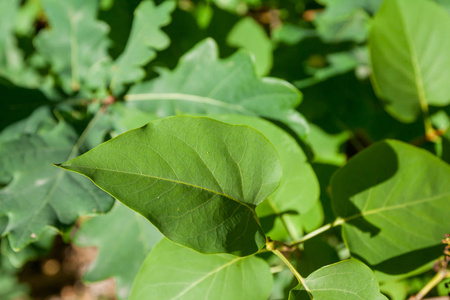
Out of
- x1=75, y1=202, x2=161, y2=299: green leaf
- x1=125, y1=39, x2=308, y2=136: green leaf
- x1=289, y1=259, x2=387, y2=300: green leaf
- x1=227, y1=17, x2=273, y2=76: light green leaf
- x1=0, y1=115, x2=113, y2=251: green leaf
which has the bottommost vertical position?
x1=75, y1=202, x2=161, y2=299: green leaf

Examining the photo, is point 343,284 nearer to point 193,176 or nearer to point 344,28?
point 193,176

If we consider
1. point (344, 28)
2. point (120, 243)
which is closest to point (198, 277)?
point (120, 243)

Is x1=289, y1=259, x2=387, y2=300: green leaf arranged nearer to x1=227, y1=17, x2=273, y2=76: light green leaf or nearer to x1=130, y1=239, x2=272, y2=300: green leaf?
x1=130, y1=239, x2=272, y2=300: green leaf

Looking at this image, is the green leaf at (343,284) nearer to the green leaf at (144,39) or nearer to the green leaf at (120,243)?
the green leaf at (120,243)

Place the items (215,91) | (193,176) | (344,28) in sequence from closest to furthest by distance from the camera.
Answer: (193,176) < (215,91) < (344,28)

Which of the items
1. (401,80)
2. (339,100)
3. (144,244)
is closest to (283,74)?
(339,100)

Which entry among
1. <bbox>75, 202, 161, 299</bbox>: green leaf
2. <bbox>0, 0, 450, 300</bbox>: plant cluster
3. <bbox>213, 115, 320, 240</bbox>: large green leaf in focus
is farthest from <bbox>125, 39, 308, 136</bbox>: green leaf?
<bbox>75, 202, 161, 299</bbox>: green leaf
